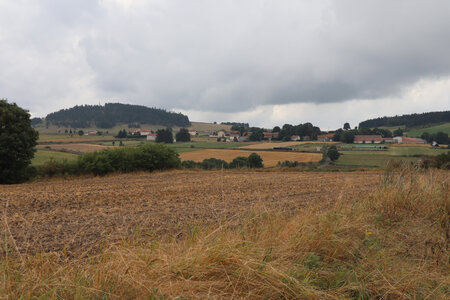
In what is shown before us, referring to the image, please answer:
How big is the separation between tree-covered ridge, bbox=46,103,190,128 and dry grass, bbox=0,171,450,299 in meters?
172

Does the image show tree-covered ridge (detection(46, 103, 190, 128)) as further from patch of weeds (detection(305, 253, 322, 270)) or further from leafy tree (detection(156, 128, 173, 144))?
patch of weeds (detection(305, 253, 322, 270))

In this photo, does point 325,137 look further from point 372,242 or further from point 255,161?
point 372,242

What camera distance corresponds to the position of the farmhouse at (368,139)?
246 feet

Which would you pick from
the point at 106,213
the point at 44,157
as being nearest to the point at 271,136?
the point at 44,157

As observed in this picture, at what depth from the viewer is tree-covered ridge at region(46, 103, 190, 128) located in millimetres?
172625

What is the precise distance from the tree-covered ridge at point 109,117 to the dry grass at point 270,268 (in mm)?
171765

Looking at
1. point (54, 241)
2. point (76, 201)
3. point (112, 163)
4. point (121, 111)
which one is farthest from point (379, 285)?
point (121, 111)

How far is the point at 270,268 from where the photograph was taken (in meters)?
3.33

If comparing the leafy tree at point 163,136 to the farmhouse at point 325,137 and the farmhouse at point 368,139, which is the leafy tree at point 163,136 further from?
the farmhouse at point 368,139

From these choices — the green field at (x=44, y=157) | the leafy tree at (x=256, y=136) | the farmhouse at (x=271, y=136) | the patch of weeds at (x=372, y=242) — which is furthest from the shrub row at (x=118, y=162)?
the farmhouse at (x=271, y=136)

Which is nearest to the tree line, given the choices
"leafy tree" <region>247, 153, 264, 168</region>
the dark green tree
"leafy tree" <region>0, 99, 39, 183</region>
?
the dark green tree

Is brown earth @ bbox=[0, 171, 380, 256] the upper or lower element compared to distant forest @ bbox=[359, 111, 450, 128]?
lower

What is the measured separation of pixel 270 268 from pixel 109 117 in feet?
646

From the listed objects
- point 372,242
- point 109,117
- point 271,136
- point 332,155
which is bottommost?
point 332,155
